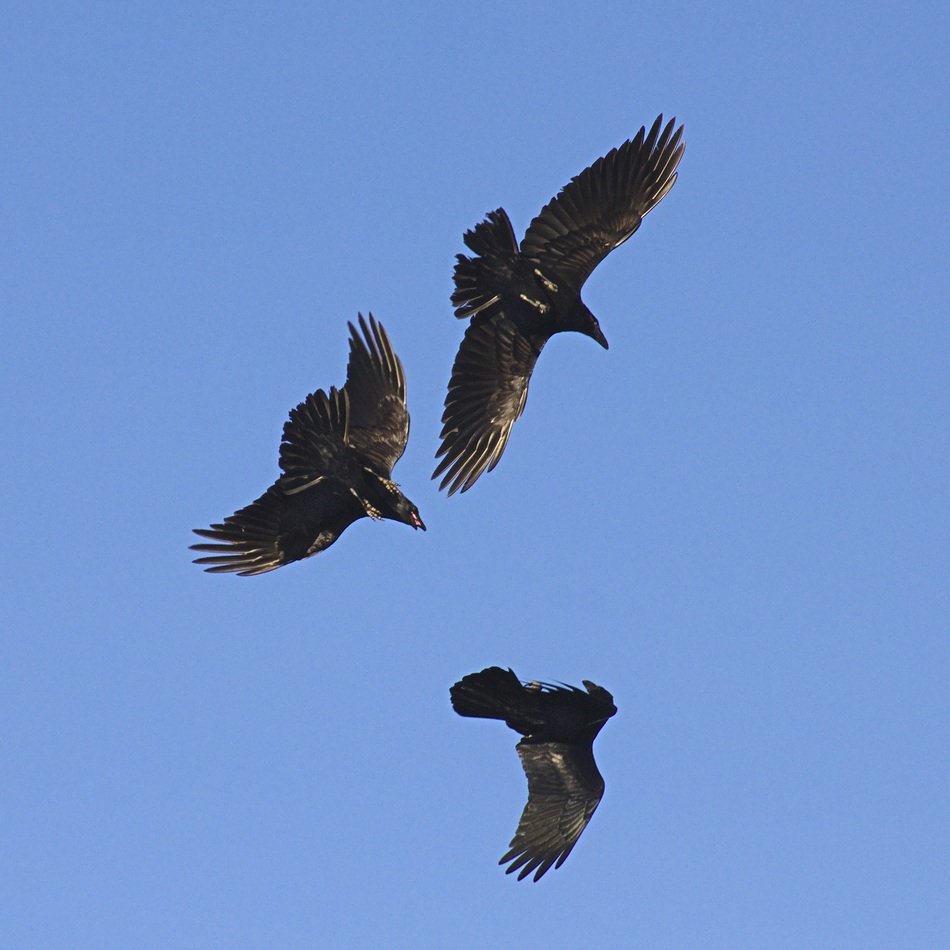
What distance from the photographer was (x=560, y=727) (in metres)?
18.5

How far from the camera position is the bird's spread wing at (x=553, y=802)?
59.6 feet

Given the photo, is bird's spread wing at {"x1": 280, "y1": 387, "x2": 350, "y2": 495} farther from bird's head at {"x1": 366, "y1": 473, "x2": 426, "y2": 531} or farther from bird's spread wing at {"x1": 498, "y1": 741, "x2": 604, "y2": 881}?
bird's spread wing at {"x1": 498, "y1": 741, "x2": 604, "y2": 881}

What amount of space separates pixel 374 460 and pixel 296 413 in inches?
69.4

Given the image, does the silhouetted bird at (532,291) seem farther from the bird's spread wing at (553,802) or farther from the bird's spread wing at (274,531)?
the bird's spread wing at (553,802)

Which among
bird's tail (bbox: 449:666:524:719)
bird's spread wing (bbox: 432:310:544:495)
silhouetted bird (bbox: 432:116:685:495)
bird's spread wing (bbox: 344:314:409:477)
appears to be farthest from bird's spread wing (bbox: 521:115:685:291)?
bird's tail (bbox: 449:666:524:719)

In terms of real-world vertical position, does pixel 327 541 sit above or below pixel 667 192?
below

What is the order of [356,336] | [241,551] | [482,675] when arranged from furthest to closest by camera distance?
[356,336] < [241,551] < [482,675]

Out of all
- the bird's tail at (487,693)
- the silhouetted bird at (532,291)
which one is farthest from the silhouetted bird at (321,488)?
the bird's tail at (487,693)

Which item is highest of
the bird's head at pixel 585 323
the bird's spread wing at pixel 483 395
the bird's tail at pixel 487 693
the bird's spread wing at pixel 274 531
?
the bird's head at pixel 585 323

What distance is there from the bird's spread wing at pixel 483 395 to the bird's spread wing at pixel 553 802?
3545mm

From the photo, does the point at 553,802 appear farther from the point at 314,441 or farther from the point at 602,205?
the point at 602,205

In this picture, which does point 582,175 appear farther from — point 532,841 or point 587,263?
point 532,841

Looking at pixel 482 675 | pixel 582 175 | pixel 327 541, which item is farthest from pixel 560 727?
pixel 582 175

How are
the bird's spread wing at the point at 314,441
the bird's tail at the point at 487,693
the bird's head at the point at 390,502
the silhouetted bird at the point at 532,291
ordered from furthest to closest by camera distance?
the silhouetted bird at the point at 532,291 < the bird's head at the point at 390,502 < the bird's spread wing at the point at 314,441 < the bird's tail at the point at 487,693
